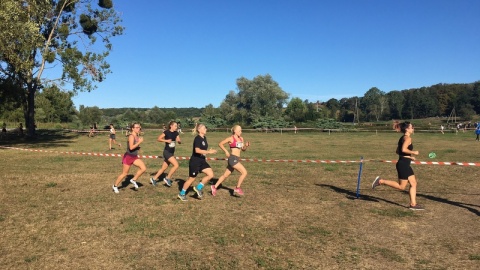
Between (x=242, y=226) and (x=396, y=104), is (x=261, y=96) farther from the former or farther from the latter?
(x=396, y=104)

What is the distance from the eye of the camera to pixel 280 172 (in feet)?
43.6

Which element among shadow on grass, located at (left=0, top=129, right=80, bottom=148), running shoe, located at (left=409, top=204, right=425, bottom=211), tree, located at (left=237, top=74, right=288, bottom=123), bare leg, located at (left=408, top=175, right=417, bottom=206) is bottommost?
shadow on grass, located at (left=0, top=129, right=80, bottom=148)

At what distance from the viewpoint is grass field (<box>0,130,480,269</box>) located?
5137 mm

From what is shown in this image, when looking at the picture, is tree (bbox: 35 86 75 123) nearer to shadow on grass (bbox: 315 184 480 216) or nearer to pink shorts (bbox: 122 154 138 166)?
pink shorts (bbox: 122 154 138 166)

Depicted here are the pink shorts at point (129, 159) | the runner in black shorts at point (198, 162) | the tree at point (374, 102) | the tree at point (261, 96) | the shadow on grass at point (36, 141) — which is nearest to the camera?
the runner in black shorts at point (198, 162)

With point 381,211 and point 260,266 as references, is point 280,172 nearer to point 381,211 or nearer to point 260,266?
point 381,211

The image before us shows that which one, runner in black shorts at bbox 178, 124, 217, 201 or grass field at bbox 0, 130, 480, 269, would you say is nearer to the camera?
grass field at bbox 0, 130, 480, 269

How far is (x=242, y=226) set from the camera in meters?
6.70

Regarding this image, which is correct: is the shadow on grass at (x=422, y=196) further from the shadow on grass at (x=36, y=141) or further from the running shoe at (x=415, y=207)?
the shadow on grass at (x=36, y=141)

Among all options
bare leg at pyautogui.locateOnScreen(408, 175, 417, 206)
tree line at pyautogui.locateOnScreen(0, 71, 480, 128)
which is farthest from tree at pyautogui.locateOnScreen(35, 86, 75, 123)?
bare leg at pyautogui.locateOnScreen(408, 175, 417, 206)

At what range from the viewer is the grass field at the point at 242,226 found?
16.9 feet

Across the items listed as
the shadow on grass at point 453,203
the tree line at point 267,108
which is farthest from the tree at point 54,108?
the shadow on grass at point 453,203

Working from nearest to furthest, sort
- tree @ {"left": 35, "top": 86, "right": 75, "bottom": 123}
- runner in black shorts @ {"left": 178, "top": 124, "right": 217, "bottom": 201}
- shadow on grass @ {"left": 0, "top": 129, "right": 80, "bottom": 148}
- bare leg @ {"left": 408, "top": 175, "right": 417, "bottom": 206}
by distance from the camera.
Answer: bare leg @ {"left": 408, "top": 175, "right": 417, "bottom": 206} < runner in black shorts @ {"left": 178, "top": 124, "right": 217, "bottom": 201} < shadow on grass @ {"left": 0, "top": 129, "right": 80, "bottom": 148} < tree @ {"left": 35, "top": 86, "right": 75, "bottom": 123}

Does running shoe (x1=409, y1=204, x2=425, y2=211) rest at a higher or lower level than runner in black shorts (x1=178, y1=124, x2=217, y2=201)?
lower
